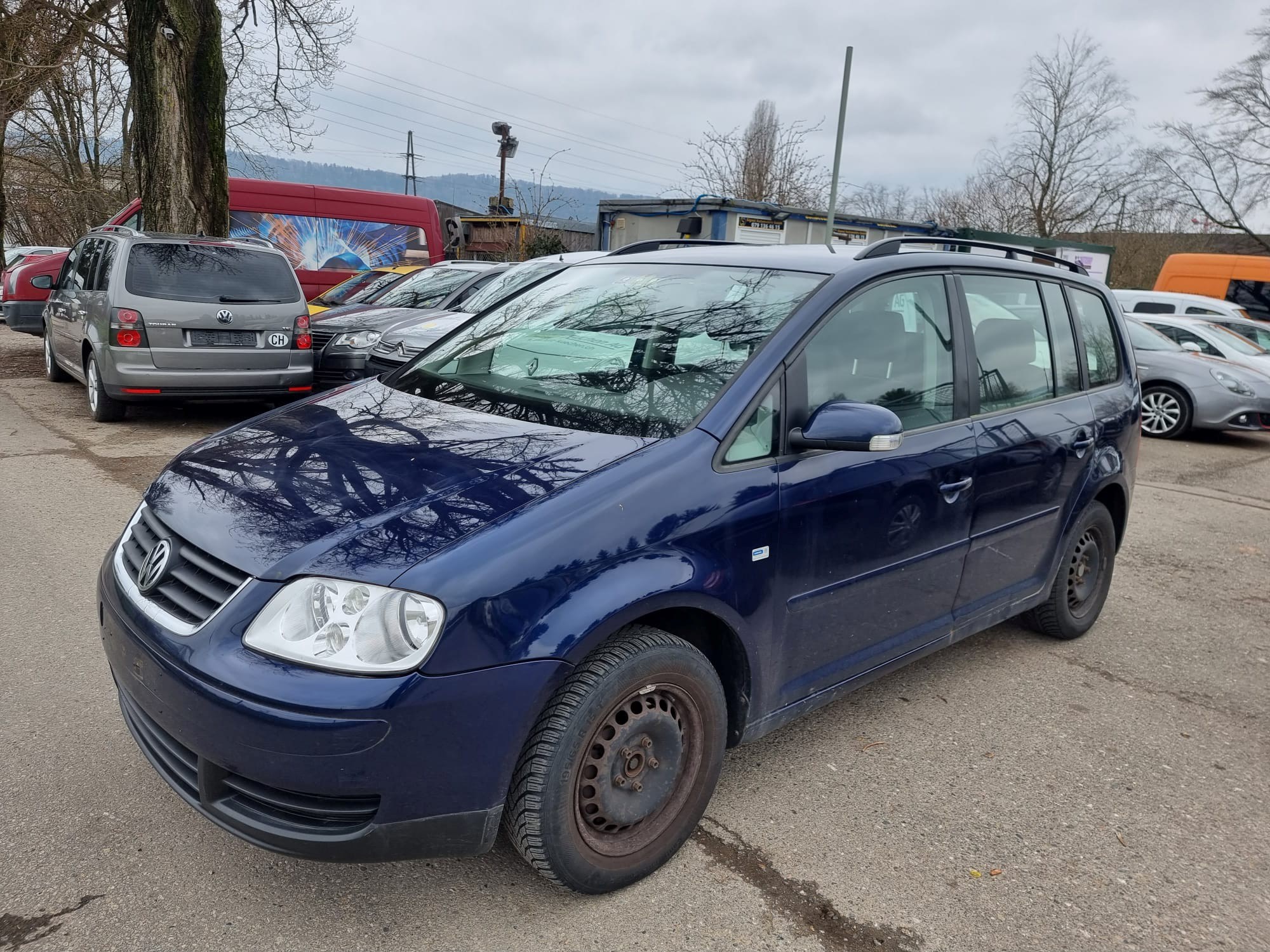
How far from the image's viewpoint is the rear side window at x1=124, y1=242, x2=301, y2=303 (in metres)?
8.20

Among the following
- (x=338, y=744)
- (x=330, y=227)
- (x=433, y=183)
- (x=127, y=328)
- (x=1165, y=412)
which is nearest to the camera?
(x=338, y=744)

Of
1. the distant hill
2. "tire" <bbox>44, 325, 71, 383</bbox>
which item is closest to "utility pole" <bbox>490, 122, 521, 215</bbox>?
the distant hill

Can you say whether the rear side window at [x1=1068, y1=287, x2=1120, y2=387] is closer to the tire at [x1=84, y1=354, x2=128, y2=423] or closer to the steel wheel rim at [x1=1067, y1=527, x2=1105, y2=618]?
the steel wheel rim at [x1=1067, y1=527, x2=1105, y2=618]

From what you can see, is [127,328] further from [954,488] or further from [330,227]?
[330,227]

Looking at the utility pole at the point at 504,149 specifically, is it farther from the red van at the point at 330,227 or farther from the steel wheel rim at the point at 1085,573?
the steel wheel rim at the point at 1085,573

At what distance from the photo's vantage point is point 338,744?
6.57ft

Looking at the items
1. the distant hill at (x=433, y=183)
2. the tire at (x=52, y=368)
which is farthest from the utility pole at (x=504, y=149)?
the tire at (x=52, y=368)

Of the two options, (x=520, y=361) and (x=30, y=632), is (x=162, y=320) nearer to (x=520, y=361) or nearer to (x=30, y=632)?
(x=30, y=632)

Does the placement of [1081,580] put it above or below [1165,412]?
above

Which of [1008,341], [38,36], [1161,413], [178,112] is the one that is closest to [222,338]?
[178,112]

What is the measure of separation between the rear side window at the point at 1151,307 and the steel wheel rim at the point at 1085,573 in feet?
41.7

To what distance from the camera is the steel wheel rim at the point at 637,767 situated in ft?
7.73

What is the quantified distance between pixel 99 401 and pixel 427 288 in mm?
3440

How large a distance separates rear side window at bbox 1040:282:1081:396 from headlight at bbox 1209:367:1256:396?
28.6 feet
